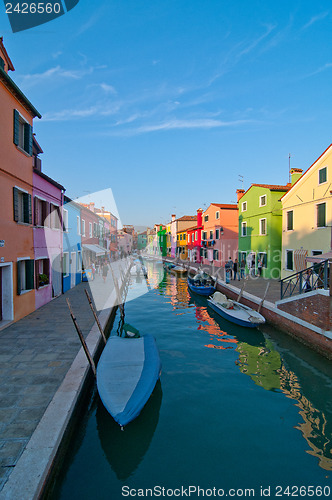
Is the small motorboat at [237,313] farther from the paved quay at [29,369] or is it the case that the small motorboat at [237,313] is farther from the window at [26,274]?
the window at [26,274]

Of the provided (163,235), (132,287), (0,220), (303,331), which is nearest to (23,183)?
(0,220)

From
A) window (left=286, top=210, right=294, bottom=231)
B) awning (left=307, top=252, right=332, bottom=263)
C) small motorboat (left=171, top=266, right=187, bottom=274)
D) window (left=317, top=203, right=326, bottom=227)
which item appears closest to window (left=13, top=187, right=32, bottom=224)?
awning (left=307, top=252, right=332, bottom=263)

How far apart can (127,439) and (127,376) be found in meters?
1.24

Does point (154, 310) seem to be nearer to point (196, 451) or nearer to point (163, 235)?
point (196, 451)

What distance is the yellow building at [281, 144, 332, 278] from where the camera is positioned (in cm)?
1502

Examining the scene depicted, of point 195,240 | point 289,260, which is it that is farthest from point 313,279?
point 195,240

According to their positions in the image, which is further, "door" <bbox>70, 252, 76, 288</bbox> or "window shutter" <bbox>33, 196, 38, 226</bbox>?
"door" <bbox>70, 252, 76, 288</bbox>

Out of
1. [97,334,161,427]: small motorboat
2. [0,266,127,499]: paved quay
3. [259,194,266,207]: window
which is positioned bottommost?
[97,334,161,427]: small motorboat

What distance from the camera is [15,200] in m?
10.2

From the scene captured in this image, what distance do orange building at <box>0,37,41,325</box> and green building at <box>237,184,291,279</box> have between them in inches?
666

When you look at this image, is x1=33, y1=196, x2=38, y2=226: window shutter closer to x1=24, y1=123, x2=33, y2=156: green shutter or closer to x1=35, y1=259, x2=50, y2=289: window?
x1=35, y1=259, x2=50, y2=289: window

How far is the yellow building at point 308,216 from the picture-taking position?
49.3ft

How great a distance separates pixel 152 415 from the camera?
6160 mm

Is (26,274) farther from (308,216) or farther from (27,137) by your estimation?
(308,216)
